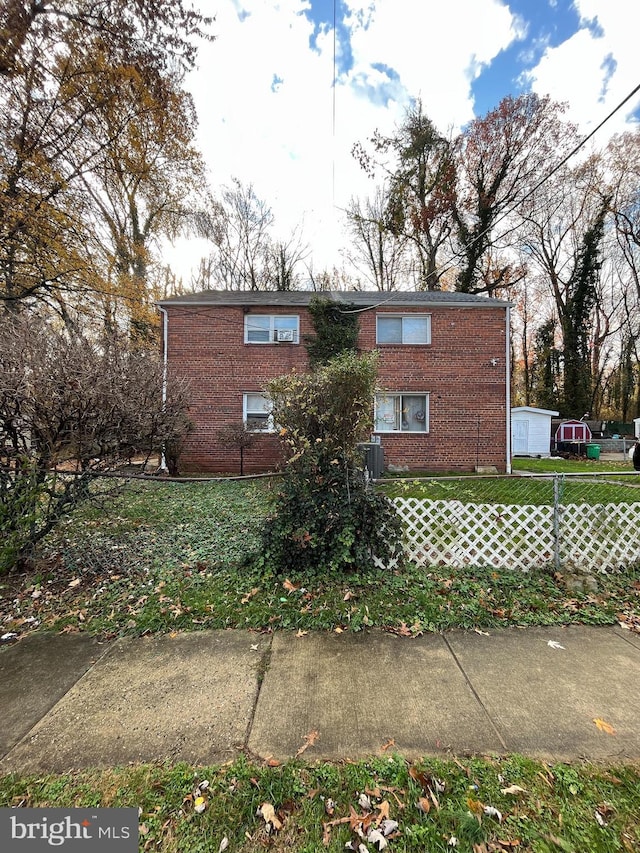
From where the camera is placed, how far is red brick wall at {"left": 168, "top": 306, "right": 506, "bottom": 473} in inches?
430

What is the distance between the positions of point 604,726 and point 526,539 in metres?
2.12

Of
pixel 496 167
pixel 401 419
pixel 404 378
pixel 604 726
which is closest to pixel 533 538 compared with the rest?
pixel 604 726

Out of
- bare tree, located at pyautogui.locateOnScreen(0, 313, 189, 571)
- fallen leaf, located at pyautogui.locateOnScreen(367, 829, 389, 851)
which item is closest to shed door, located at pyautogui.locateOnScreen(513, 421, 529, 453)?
bare tree, located at pyautogui.locateOnScreen(0, 313, 189, 571)

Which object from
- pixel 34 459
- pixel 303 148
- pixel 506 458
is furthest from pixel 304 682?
pixel 506 458

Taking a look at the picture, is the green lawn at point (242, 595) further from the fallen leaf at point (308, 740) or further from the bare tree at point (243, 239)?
the bare tree at point (243, 239)

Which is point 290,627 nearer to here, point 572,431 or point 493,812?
point 493,812

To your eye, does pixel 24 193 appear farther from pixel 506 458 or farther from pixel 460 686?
pixel 506 458

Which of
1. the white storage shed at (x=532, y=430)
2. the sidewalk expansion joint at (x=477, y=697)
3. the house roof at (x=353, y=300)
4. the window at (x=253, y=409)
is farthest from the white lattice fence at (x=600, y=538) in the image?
the white storage shed at (x=532, y=430)

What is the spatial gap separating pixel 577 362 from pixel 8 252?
96.5 feet

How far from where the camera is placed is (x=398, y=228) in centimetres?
2147

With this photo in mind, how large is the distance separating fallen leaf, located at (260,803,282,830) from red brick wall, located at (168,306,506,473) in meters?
9.37

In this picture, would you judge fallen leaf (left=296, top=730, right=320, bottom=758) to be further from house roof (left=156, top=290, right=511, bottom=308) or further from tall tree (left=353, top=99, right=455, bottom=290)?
tall tree (left=353, top=99, right=455, bottom=290)

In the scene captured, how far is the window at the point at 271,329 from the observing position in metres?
11.1

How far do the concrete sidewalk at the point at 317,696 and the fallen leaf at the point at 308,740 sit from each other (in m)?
0.02
